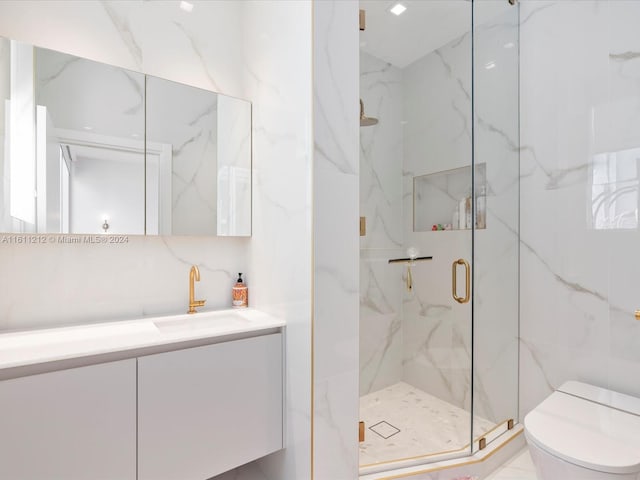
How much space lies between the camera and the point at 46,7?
1413 millimetres

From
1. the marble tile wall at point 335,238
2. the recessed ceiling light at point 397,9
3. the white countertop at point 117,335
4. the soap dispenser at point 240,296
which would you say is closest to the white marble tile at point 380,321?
the marble tile wall at point 335,238

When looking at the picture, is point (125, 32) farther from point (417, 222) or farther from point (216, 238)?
point (417, 222)

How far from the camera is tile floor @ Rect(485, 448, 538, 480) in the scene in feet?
5.54

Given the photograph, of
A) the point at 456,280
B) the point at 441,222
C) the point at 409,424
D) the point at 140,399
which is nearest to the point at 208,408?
the point at 140,399

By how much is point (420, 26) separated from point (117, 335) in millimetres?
2097

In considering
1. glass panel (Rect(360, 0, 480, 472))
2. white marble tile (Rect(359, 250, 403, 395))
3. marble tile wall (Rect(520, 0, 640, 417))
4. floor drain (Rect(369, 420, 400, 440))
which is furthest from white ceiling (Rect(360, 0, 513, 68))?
floor drain (Rect(369, 420, 400, 440))

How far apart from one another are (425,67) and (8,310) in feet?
7.52

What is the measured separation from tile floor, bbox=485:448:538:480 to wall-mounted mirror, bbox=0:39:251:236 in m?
1.78

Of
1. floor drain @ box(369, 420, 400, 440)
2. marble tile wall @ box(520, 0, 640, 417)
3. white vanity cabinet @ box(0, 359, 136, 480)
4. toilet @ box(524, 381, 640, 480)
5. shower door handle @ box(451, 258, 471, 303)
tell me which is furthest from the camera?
shower door handle @ box(451, 258, 471, 303)

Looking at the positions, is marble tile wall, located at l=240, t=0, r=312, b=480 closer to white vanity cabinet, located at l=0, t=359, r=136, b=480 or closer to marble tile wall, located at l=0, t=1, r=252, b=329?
marble tile wall, located at l=0, t=1, r=252, b=329

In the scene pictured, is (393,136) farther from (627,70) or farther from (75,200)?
(75,200)

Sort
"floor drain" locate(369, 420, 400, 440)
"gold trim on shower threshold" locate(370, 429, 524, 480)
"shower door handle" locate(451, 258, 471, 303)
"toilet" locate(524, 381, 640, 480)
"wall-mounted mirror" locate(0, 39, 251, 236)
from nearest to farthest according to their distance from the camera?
1. "toilet" locate(524, 381, 640, 480)
2. "wall-mounted mirror" locate(0, 39, 251, 236)
3. "gold trim on shower threshold" locate(370, 429, 524, 480)
4. "floor drain" locate(369, 420, 400, 440)
5. "shower door handle" locate(451, 258, 471, 303)

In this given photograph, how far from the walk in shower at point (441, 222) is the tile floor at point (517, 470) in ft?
0.48

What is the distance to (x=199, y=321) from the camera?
1619 millimetres
